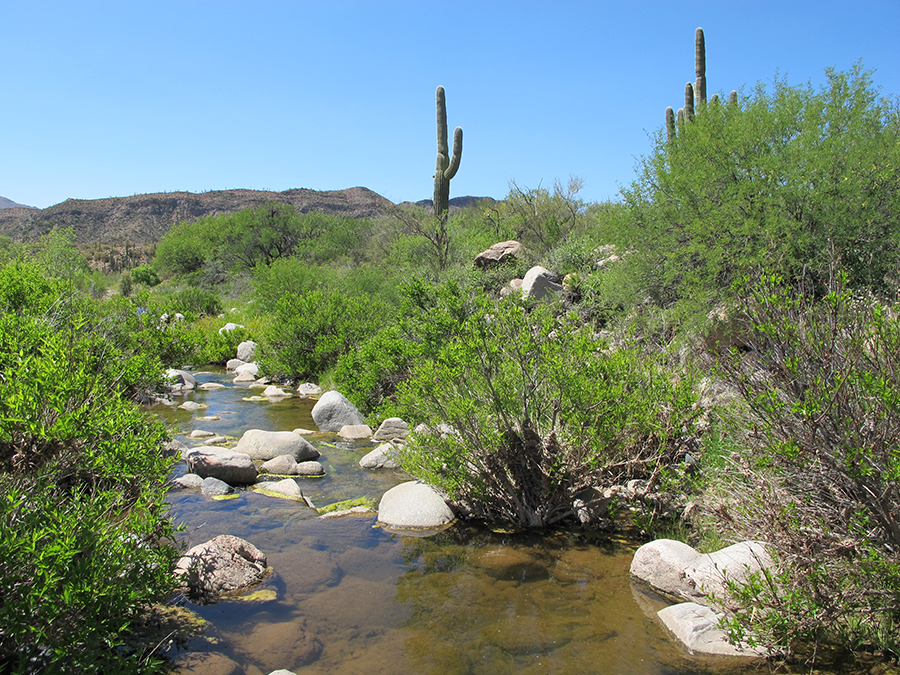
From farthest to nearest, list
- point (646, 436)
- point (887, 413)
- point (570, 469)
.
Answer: point (646, 436), point (570, 469), point (887, 413)

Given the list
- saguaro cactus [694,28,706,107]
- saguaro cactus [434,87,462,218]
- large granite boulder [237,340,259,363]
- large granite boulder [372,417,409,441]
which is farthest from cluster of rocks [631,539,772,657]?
saguaro cactus [434,87,462,218]

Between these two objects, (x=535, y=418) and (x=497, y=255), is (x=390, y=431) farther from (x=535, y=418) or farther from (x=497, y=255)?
(x=497, y=255)

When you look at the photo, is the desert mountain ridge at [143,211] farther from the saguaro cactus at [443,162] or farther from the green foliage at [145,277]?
the saguaro cactus at [443,162]

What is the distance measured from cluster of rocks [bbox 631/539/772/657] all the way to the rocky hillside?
2871 inches

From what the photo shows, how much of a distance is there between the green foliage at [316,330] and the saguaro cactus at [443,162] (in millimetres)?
7861

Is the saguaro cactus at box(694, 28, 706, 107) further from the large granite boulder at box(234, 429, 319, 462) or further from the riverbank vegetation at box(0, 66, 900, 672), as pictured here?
the large granite boulder at box(234, 429, 319, 462)

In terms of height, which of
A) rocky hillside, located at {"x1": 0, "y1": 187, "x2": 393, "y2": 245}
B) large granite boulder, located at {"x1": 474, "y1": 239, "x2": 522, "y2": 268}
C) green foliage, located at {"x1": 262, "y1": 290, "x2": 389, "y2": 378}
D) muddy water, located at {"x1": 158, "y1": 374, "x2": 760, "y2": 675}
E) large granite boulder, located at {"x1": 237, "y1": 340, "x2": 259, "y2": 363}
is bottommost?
muddy water, located at {"x1": 158, "y1": 374, "x2": 760, "y2": 675}

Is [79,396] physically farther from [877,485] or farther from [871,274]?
[871,274]

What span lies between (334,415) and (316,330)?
497 cm

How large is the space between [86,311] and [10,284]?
1370 millimetres

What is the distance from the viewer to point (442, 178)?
23609 millimetres

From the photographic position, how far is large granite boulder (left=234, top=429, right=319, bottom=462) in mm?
9766

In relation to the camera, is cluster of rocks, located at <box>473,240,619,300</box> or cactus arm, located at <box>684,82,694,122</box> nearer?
cluster of rocks, located at <box>473,240,619,300</box>

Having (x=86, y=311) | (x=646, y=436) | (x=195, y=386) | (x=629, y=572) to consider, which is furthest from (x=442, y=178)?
(x=629, y=572)
